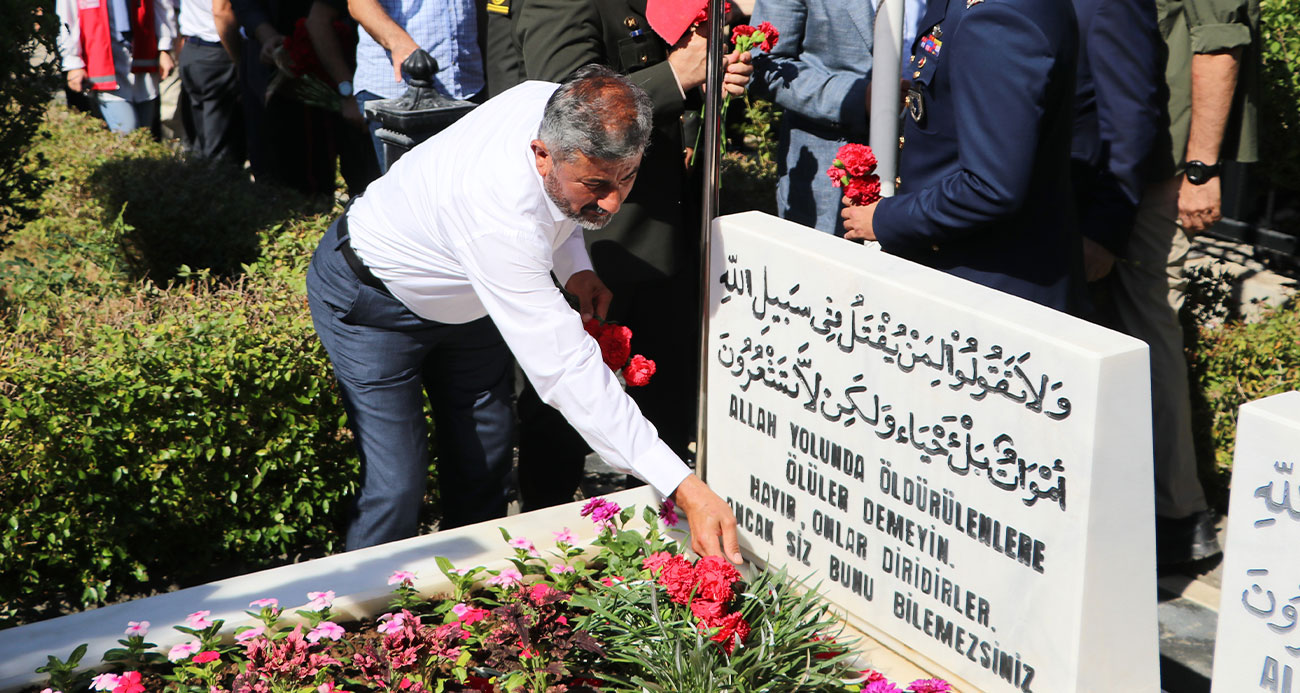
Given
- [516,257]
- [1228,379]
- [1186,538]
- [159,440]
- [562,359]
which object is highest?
[516,257]

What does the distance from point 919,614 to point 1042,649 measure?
34 cm

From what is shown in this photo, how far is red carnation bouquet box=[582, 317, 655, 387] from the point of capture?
3008 mm

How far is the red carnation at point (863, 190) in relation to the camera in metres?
3.18

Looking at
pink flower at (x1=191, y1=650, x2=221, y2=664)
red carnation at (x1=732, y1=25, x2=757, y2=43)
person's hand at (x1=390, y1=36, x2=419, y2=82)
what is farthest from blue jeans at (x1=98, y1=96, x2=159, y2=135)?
pink flower at (x1=191, y1=650, x2=221, y2=664)

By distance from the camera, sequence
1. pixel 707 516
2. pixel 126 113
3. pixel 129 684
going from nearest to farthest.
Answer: pixel 129 684 → pixel 707 516 → pixel 126 113

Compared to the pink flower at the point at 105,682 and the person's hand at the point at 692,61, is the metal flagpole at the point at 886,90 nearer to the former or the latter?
the person's hand at the point at 692,61

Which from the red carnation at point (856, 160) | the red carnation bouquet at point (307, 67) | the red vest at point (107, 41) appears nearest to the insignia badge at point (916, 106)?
the red carnation at point (856, 160)

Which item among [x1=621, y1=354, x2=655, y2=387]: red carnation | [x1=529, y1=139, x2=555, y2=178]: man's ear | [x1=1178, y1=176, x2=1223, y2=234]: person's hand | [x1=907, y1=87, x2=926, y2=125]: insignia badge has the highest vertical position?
[x1=907, y1=87, x2=926, y2=125]: insignia badge

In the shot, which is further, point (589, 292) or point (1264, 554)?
point (589, 292)

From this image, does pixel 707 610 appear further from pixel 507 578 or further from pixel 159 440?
pixel 159 440

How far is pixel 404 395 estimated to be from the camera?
3.30 meters

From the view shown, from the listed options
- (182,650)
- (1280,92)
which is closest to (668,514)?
(182,650)

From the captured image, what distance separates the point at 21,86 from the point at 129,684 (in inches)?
135

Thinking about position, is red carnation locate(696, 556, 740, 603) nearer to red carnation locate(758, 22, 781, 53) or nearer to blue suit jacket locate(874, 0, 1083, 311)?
blue suit jacket locate(874, 0, 1083, 311)
